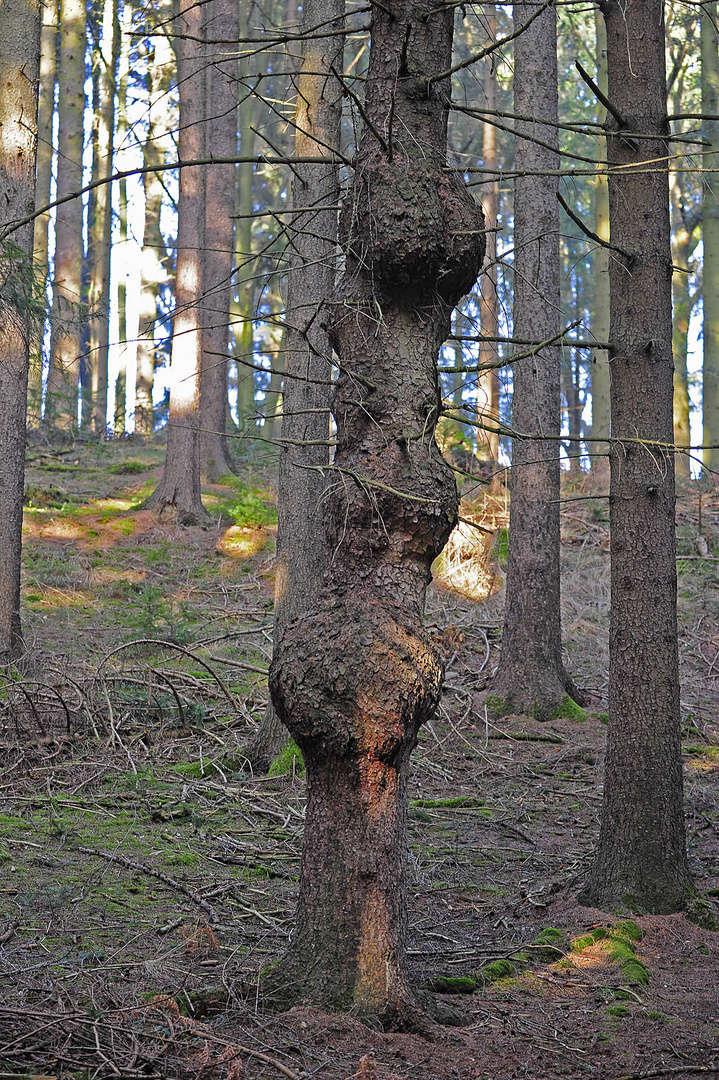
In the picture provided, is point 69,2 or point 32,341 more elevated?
point 69,2

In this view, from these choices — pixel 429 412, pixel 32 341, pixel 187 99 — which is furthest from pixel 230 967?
pixel 187 99

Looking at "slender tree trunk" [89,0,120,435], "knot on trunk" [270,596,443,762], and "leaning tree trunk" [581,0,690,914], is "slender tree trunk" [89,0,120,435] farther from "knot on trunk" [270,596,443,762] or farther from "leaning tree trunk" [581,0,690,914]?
"knot on trunk" [270,596,443,762]

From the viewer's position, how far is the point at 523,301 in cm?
1034

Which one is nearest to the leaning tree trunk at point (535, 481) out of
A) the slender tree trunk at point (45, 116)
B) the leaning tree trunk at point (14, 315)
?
the leaning tree trunk at point (14, 315)

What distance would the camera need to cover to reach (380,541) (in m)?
4.20

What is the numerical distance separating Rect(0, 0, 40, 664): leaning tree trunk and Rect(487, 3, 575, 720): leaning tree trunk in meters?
5.30

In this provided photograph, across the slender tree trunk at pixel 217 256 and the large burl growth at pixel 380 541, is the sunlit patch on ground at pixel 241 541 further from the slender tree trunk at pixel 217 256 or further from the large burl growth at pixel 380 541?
the large burl growth at pixel 380 541

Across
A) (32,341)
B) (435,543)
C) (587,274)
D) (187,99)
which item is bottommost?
(435,543)

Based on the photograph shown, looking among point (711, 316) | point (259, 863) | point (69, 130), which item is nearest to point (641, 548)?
point (259, 863)

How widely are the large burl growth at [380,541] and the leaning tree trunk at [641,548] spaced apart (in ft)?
6.14

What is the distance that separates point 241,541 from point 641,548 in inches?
415

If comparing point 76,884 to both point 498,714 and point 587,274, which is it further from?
point 587,274

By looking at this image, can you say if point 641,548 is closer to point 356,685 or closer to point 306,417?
point 356,685

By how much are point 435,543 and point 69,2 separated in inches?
902
